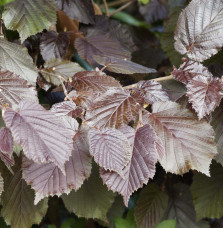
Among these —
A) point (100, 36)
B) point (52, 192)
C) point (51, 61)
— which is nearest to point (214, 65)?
point (100, 36)

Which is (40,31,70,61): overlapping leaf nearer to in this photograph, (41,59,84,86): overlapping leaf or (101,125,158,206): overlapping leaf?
(41,59,84,86): overlapping leaf

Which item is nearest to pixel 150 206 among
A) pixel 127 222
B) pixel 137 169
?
pixel 127 222

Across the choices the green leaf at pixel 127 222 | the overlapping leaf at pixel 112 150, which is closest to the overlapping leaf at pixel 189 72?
the overlapping leaf at pixel 112 150

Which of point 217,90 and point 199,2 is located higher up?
point 199,2

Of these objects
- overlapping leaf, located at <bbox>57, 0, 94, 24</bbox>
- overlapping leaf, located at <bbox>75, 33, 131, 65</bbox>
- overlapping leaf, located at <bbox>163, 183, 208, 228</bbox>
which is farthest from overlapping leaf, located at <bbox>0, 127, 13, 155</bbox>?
overlapping leaf, located at <bbox>163, 183, 208, 228</bbox>

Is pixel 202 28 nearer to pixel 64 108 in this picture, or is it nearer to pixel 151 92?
pixel 151 92

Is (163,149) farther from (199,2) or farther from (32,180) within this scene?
(199,2)

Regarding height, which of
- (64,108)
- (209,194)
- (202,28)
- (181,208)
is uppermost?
(202,28)
